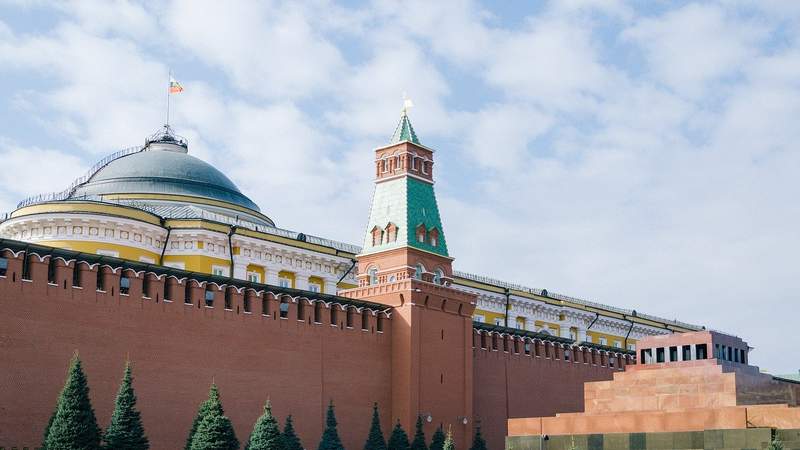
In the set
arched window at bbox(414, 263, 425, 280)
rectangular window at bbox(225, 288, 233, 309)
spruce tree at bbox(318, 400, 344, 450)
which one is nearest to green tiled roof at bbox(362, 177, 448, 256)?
arched window at bbox(414, 263, 425, 280)

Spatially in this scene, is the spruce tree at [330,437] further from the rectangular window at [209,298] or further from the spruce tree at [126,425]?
the spruce tree at [126,425]

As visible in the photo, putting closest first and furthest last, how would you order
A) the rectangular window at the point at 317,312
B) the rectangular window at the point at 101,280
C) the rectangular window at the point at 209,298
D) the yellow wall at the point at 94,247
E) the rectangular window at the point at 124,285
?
the rectangular window at the point at 101,280
the rectangular window at the point at 124,285
the rectangular window at the point at 209,298
the rectangular window at the point at 317,312
the yellow wall at the point at 94,247

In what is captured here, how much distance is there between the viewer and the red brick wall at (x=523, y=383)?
3947cm

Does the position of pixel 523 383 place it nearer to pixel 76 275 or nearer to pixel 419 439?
pixel 419 439

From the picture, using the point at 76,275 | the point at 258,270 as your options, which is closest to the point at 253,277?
the point at 258,270

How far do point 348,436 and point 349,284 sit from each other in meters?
10.0

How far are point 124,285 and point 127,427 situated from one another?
431 cm

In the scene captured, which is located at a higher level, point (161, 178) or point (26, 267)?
point (161, 178)

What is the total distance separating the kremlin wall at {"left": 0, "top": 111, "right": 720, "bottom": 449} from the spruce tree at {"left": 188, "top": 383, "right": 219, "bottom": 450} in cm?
72

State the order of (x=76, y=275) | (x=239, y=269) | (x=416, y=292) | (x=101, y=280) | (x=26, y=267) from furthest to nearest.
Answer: (x=239, y=269) < (x=416, y=292) < (x=101, y=280) < (x=76, y=275) < (x=26, y=267)

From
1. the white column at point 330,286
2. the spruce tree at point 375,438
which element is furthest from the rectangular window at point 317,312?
the white column at point 330,286

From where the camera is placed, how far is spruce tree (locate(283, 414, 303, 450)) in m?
30.8

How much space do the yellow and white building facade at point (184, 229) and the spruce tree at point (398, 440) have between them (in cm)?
866

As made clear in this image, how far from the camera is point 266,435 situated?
94.7 ft
